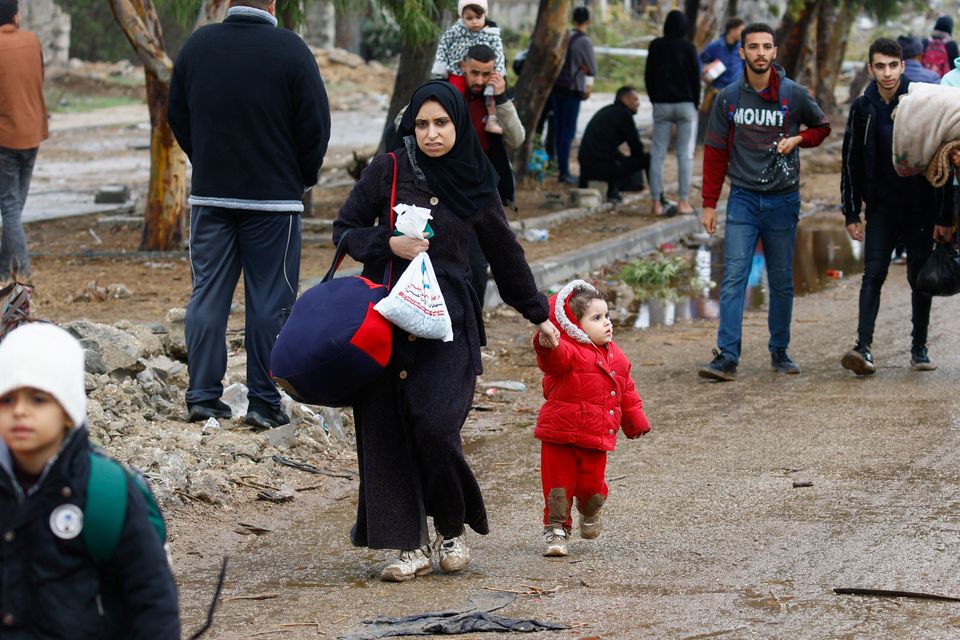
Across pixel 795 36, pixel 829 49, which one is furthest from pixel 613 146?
pixel 829 49

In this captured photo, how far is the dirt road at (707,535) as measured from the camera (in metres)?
4.91

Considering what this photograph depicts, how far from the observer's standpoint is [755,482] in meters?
6.82

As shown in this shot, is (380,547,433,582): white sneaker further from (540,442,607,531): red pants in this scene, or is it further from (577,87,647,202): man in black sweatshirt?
(577,87,647,202): man in black sweatshirt

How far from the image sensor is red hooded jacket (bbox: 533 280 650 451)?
561 cm

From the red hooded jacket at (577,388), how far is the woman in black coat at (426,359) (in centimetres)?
14

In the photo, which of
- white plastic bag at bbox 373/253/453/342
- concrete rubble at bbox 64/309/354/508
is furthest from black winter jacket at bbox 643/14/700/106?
white plastic bag at bbox 373/253/453/342

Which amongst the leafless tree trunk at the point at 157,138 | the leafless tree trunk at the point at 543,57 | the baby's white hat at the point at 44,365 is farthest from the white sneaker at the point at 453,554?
the leafless tree trunk at the point at 543,57

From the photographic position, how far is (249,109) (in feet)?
23.9

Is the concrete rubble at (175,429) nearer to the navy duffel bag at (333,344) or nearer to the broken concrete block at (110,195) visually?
the navy duffel bag at (333,344)

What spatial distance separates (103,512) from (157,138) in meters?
9.95

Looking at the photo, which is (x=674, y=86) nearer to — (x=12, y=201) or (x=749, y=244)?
(x=749, y=244)

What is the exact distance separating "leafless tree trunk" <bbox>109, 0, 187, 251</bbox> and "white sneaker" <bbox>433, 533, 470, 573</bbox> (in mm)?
7359

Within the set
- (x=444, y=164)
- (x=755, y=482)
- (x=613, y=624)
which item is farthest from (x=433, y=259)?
(x=755, y=482)

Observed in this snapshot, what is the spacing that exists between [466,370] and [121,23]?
7.84 metres
